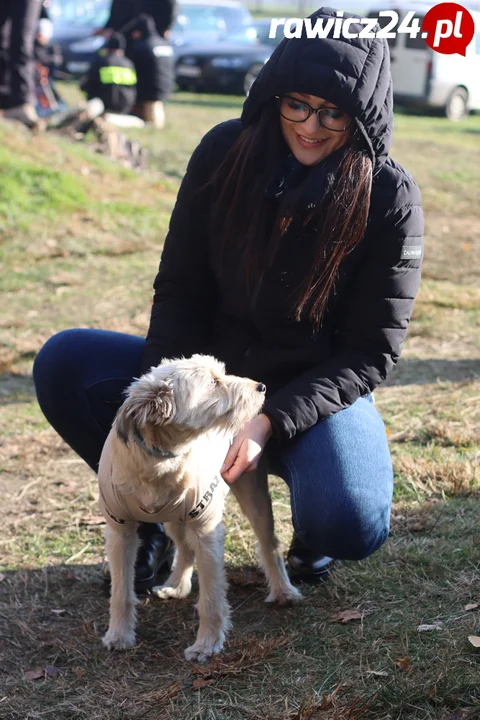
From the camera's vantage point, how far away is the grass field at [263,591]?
2.85 meters

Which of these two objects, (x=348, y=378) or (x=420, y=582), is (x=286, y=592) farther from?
(x=348, y=378)

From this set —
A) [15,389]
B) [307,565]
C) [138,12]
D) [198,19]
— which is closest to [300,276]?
[307,565]

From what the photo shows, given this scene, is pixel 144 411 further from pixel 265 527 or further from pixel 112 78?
pixel 112 78

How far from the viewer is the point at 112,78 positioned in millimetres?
13023

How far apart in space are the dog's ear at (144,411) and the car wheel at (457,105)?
18.5 metres

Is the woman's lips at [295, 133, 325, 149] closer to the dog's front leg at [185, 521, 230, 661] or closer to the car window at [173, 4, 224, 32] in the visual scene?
the dog's front leg at [185, 521, 230, 661]

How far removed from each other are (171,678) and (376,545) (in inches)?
33.9

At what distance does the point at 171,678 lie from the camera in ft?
10.0

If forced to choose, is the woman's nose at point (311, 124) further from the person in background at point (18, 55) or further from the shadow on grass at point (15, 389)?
the person in background at point (18, 55)

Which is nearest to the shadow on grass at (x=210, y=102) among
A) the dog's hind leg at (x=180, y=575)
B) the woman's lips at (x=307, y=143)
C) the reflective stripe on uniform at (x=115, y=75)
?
the reflective stripe on uniform at (x=115, y=75)

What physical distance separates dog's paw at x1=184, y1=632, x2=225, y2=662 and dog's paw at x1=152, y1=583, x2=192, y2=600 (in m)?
0.42

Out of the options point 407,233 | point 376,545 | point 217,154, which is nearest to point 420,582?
point 376,545

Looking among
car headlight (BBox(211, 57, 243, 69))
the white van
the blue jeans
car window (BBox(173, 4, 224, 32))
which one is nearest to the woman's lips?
the blue jeans

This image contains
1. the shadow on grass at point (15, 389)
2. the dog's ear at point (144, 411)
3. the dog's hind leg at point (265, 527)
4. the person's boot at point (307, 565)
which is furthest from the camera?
the shadow on grass at point (15, 389)
